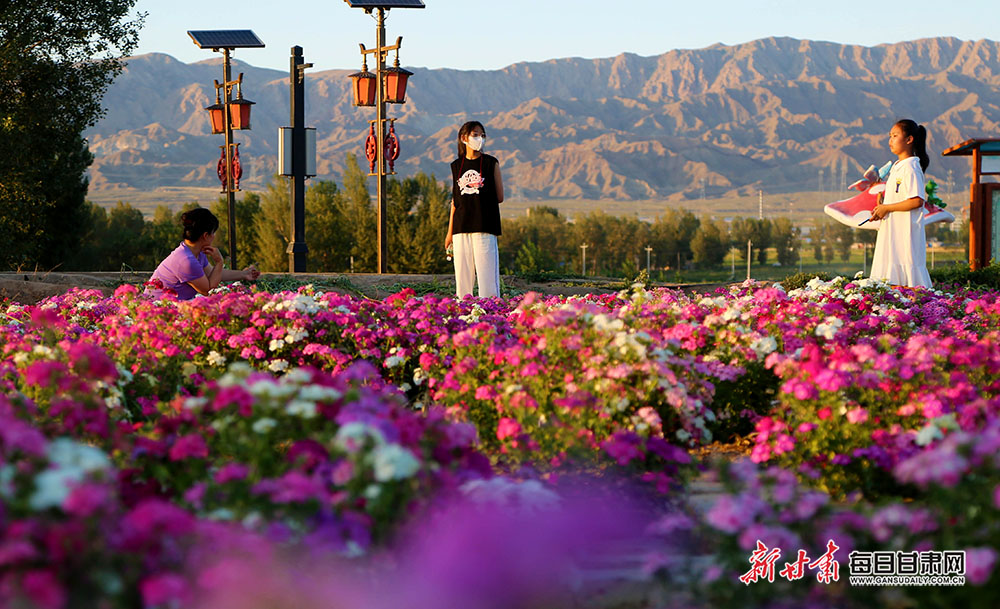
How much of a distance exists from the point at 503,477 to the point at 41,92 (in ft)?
68.3

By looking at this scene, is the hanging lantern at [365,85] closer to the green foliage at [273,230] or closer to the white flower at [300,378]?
the white flower at [300,378]

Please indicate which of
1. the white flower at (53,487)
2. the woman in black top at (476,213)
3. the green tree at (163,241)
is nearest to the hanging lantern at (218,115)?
the green tree at (163,241)

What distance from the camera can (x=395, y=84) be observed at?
51.4 feet

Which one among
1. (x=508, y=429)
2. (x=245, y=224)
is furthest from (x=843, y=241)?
(x=508, y=429)

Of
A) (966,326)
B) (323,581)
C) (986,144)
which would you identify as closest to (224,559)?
(323,581)

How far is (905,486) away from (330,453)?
8.58 ft

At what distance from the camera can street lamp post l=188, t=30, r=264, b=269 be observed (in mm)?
21797

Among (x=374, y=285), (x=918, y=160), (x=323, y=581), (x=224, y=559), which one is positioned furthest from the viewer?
(x=374, y=285)

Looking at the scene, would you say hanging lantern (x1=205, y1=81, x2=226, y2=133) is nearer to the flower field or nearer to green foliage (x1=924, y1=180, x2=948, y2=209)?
green foliage (x1=924, y1=180, x2=948, y2=209)

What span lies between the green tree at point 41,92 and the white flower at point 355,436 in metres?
19.4

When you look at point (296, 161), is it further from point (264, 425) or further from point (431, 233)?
point (431, 233)

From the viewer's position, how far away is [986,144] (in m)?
17.6

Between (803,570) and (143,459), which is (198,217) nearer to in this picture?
(143,459)

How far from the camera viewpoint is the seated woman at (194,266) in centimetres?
739
